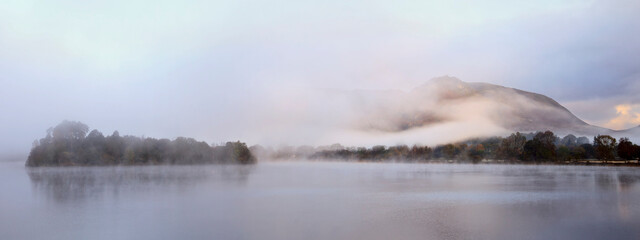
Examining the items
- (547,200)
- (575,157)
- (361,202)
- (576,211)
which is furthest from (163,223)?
(575,157)

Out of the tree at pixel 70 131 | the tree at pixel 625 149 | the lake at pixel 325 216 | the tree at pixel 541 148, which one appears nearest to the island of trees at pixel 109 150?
the tree at pixel 70 131

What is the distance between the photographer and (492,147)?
12750 centimetres

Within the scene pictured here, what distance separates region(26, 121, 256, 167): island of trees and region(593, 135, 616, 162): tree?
89.2 meters

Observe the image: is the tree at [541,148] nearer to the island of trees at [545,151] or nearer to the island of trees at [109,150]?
the island of trees at [545,151]

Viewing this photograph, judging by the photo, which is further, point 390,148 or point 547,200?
point 390,148

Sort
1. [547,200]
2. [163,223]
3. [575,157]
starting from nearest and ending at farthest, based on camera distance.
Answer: [163,223] → [547,200] → [575,157]

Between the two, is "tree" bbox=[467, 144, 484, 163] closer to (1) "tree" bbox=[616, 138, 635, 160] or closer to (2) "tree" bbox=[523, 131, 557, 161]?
(2) "tree" bbox=[523, 131, 557, 161]

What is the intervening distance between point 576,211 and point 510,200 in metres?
5.22

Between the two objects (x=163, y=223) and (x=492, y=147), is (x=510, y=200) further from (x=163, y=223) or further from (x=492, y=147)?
(x=492, y=147)

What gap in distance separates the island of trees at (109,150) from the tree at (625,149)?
91726 millimetres

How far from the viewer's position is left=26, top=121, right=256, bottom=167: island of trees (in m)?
88.4

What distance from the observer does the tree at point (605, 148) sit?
95812 millimetres

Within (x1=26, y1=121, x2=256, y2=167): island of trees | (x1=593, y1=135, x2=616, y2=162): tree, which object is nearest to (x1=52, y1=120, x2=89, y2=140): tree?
(x1=26, y1=121, x2=256, y2=167): island of trees

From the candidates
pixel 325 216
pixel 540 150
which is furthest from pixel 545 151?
pixel 325 216
